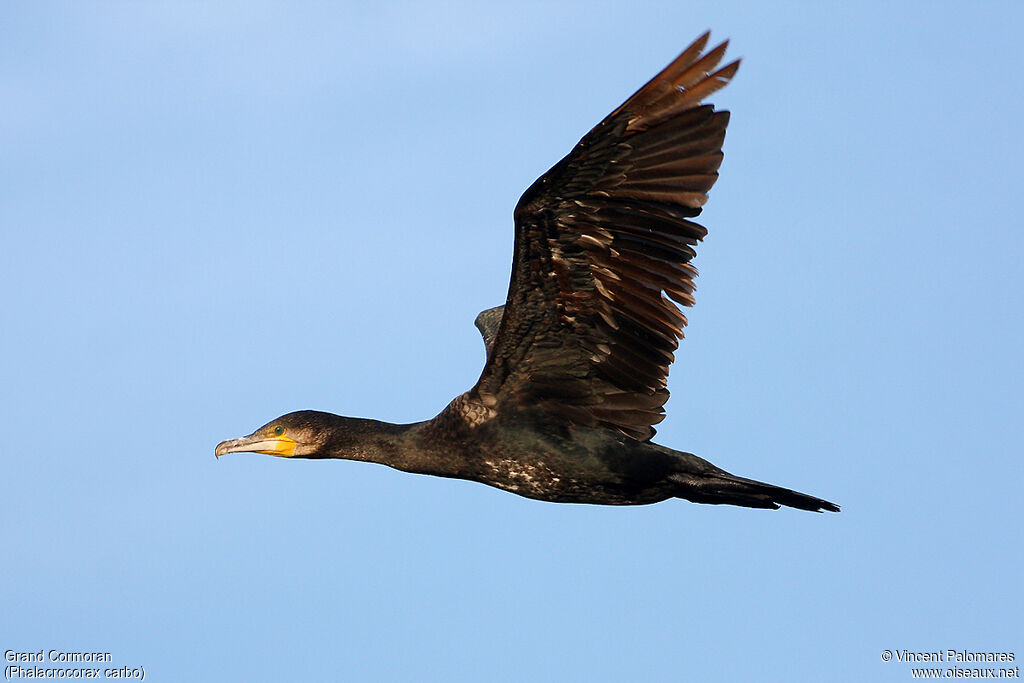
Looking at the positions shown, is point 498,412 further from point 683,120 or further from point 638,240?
point 683,120

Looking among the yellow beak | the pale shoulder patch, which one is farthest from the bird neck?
the pale shoulder patch

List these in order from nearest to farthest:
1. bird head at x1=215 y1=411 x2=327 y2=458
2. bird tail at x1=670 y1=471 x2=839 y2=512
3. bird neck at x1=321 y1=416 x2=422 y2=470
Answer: bird tail at x1=670 y1=471 x2=839 y2=512
bird neck at x1=321 y1=416 x2=422 y2=470
bird head at x1=215 y1=411 x2=327 y2=458

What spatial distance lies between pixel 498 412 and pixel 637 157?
1.75m

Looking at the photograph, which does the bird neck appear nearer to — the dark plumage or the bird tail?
the dark plumage

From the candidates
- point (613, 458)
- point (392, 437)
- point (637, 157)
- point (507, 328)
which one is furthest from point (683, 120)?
point (392, 437)

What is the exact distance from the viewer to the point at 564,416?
787 cm

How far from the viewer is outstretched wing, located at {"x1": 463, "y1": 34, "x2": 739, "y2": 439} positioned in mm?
6859

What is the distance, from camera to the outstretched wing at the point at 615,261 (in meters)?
6.86

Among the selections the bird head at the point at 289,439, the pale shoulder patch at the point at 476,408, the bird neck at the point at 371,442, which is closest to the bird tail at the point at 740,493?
the pale shoulder patch at the point at 476,408

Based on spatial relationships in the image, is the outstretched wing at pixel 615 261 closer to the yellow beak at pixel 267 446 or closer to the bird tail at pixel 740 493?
the bird tail at pixel 740 493

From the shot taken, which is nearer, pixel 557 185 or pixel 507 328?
pixel 557 185

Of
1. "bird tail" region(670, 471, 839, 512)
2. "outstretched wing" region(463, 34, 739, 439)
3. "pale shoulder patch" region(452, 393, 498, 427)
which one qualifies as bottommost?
"bird tail" region(670, 471, 839, 512)

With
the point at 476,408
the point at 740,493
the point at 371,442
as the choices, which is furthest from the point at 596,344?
the point at 371,442

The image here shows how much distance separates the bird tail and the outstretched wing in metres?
0.40
